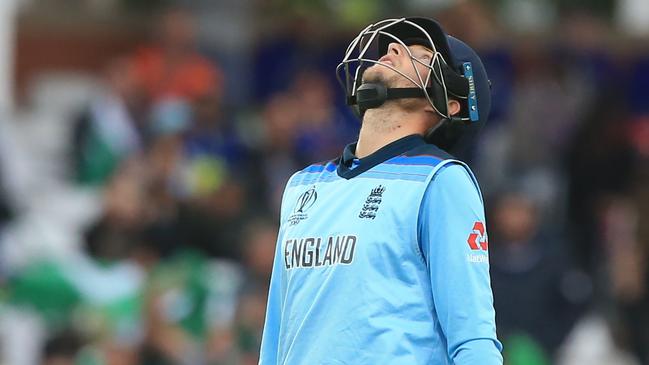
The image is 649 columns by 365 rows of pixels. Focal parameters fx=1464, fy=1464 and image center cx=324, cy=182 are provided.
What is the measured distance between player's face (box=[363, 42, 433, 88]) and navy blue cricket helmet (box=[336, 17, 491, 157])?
1 centimetres

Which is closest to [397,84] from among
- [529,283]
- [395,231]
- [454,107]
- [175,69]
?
[454,107]

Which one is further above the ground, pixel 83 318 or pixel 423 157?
pixel 423 157

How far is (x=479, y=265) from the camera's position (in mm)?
4125

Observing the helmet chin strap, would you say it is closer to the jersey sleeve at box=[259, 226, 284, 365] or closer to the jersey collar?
the jersey collar

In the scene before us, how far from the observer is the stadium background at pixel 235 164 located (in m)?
9.95

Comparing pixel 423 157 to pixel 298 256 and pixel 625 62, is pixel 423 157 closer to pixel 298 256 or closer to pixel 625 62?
pixel 298 256

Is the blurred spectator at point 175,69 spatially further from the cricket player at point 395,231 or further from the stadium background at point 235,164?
the cricket player at point 395,231

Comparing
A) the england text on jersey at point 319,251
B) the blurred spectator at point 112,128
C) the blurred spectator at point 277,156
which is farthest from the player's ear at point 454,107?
the blurred spectator at point 112,128

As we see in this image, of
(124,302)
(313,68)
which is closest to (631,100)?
(313,68)

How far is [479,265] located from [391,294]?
0.26 m

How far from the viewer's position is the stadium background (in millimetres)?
9953

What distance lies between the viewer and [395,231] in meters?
4.14

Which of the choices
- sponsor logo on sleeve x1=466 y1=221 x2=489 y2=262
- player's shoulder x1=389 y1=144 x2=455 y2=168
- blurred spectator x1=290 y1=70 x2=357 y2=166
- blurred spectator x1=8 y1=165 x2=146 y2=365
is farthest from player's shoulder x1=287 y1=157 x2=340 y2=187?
blurred spectator x1=290 y1=70 x2=357 y2=166

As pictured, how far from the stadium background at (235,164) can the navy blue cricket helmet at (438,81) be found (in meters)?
5.31
